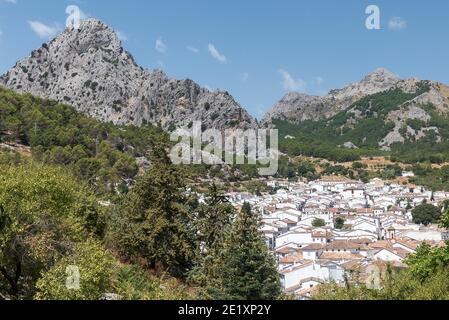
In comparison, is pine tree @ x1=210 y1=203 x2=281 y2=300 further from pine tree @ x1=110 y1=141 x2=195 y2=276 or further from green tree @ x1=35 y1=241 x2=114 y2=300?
green tree @ x1=35 y1=241 x2=114 y2=300

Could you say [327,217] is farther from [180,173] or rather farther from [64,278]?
[64,278]

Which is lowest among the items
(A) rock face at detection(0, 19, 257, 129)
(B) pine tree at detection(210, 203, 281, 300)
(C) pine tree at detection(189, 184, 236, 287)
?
(B) pine tree at detection(210, 203, 281, 300)

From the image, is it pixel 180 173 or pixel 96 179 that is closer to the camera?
pixel 180 173

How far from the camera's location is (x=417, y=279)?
1636 cm

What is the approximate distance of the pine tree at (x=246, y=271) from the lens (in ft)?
69.2

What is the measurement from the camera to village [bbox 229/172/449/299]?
4753 centimetres

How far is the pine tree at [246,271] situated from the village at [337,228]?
1.47 m

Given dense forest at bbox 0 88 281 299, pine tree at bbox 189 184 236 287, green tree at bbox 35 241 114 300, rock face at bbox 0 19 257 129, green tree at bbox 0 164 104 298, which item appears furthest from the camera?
rock face at bbox 0 19 257 129

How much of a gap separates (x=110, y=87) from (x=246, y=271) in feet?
500

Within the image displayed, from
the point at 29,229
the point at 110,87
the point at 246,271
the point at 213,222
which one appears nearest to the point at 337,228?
the point at 213,222

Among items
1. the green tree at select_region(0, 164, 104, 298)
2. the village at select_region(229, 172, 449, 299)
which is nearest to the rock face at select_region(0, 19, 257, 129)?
the village at select_region(229, 172, 449, 299)

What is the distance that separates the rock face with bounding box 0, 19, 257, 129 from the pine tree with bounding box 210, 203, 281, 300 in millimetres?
129817
